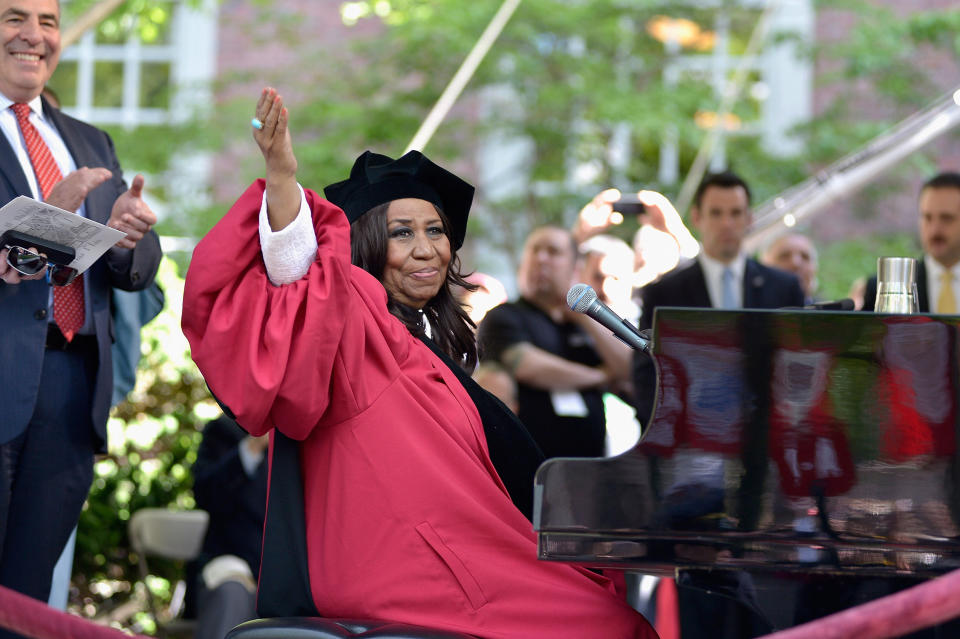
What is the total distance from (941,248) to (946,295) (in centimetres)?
21

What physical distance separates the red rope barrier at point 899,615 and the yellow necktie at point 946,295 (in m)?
2.92

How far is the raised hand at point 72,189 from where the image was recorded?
3215mm

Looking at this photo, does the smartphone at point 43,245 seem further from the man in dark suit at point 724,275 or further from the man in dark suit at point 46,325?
the man in dark suit at point 724,275

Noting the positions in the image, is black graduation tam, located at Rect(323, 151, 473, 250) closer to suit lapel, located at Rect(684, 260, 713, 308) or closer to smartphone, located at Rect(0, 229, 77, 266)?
smartphone, located at Rect(0, 229, 77, 266)

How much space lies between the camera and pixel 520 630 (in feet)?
9.11

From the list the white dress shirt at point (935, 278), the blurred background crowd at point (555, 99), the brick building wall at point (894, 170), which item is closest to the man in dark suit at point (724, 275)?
the white dress shirt at point (935, 278)

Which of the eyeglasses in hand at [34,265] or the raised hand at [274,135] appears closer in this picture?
the raised hand at [274,135]

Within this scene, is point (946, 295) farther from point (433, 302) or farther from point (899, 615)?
point (899, 615)

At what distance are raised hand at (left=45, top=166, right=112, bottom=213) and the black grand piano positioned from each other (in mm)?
1444

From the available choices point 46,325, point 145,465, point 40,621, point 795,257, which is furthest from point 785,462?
point 145,465

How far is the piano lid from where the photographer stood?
2.50 meters

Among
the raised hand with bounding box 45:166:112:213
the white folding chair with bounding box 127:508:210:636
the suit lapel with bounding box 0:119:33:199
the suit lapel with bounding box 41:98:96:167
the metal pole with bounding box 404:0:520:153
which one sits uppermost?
the metal pole with bounding box 404:0:520:153

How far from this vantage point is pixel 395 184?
3.26 m

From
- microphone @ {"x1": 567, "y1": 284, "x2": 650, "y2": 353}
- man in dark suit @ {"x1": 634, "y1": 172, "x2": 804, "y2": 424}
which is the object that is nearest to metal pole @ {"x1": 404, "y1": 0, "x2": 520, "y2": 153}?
man in dark suit @ {"x1": 634, "y1": 172, "x2": 804, "y2": 424}
